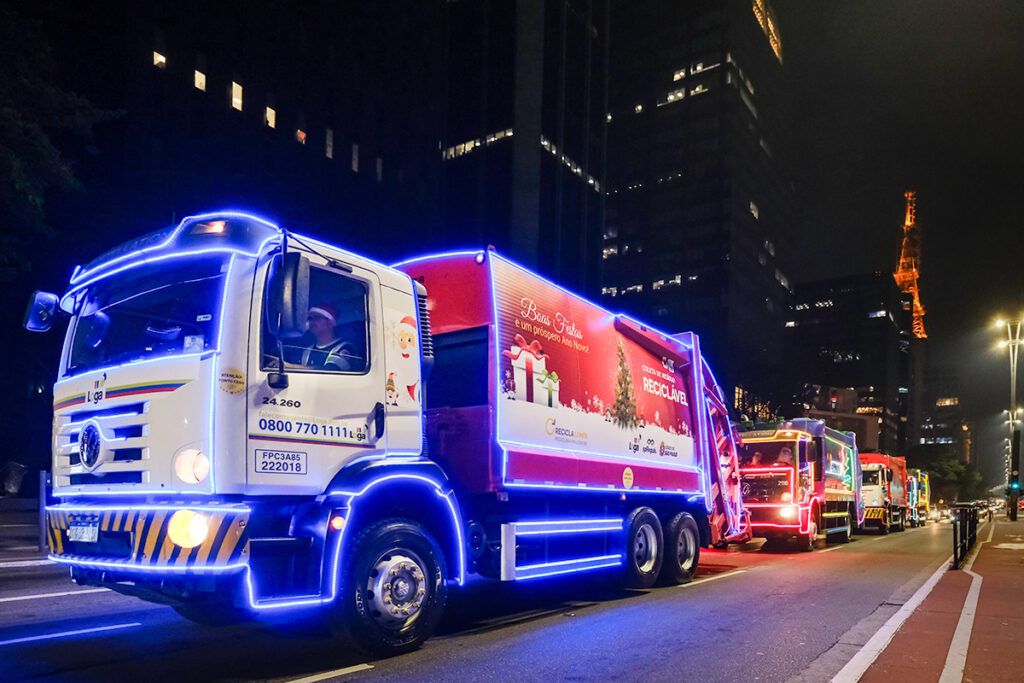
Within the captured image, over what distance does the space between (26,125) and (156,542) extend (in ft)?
40.1

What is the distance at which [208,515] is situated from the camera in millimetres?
4863

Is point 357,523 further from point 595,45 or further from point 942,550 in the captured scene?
point 595,45

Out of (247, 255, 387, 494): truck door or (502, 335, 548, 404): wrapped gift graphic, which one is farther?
(502, 335, 548, 404): wrapped gift graphic

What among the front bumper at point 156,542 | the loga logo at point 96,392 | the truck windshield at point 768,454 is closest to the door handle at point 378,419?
the front bumper at point 156,542

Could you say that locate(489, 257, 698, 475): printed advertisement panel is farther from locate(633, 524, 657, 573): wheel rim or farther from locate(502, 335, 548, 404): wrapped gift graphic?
locate(633, 524, 657, 573): wheel rim

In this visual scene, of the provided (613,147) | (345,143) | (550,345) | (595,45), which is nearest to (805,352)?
(613,147)

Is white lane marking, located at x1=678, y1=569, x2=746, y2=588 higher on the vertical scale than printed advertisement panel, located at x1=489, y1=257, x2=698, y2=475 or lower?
lower

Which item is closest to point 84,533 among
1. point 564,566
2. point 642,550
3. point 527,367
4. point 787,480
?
point 527,367

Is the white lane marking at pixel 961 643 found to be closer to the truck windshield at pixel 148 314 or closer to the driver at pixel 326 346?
the driver at pixel 326 346

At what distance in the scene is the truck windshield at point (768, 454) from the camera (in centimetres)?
1739

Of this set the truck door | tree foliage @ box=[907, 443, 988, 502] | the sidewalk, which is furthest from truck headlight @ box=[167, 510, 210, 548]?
tree foliage @ box=[907, 443, 988, 502]

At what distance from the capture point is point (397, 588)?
19.2 ft

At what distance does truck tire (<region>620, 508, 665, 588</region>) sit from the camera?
31.2 feet

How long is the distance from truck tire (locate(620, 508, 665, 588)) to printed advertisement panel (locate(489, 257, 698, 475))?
2.03ft
